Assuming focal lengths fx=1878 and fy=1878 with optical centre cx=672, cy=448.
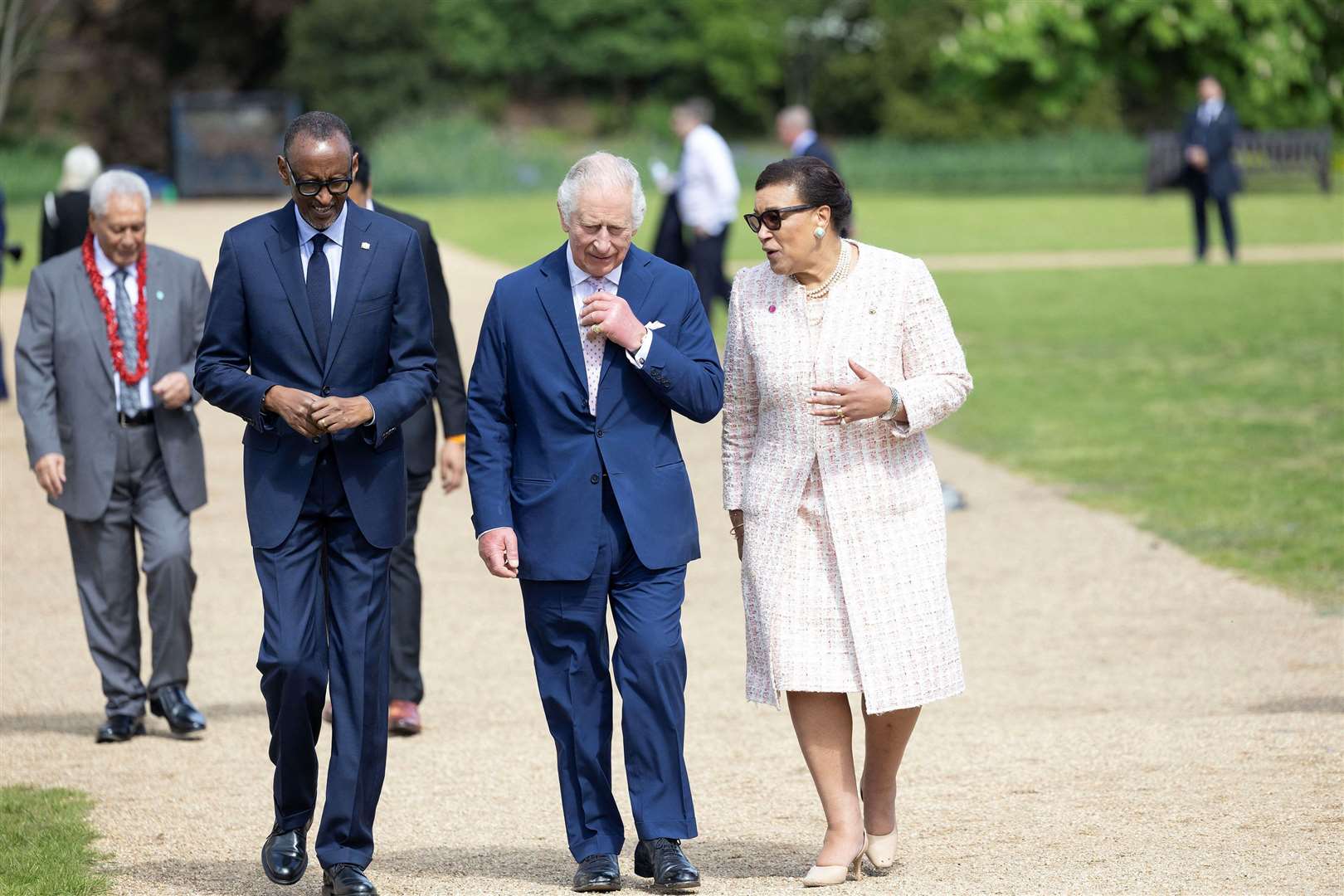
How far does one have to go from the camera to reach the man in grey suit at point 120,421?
21.6 ft

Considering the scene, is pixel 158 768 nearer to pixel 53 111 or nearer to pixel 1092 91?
pixel 53 111

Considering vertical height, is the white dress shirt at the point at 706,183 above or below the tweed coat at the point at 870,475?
above

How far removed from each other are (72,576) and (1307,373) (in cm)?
1037

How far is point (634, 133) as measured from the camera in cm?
7212

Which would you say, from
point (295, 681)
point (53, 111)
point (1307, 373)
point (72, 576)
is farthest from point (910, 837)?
point (53, 111)

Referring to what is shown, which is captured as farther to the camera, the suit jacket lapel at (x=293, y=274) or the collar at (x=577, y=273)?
the collar at (x=577, y=273)

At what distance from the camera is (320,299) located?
4.64 meters

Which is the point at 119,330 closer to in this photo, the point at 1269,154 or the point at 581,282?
the point at 581,282

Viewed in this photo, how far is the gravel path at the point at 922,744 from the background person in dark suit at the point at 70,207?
1638 mm

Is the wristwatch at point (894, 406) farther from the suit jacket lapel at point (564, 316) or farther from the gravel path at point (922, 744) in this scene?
the gravel path at point (922, 744)

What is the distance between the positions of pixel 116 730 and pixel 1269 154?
41147mm

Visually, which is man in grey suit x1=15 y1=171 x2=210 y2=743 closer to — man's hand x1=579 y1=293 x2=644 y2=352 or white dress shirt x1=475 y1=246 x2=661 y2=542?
white dress shirt x1=475 y1=246 x2=661 y2=542

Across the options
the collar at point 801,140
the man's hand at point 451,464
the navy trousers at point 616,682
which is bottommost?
the navy trousers at point 616,682

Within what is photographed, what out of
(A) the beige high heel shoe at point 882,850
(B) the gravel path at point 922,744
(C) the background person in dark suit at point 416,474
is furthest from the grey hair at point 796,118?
(A) the beige high heel shoe at point 882,850
